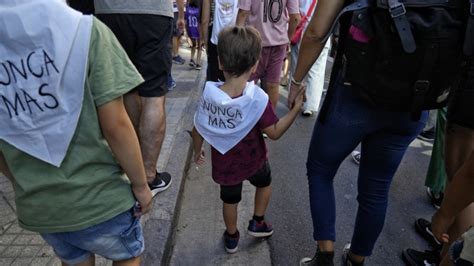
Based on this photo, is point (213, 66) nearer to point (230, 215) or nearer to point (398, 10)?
point (230, 215)

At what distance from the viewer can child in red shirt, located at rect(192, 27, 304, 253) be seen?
6.79ft

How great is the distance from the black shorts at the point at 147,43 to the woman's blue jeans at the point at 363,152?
1.30 metres

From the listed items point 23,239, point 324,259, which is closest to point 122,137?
point 324,259

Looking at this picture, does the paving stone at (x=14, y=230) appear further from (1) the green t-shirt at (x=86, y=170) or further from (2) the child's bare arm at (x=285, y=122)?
(2) the child's bare arm at (x=285, y=122)

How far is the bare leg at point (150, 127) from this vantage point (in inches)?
110

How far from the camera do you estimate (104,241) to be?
4.90ft

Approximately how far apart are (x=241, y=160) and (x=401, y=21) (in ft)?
3.72

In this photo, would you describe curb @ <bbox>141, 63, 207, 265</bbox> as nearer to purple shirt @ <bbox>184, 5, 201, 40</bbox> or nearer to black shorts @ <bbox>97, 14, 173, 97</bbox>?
black shorts @ <bbox>97, 14, 173, 97</bbox>

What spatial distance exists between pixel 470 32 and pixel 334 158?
31.6 inches

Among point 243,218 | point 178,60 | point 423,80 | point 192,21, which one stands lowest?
point 178,60

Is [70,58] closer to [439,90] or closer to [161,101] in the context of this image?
[439,90]

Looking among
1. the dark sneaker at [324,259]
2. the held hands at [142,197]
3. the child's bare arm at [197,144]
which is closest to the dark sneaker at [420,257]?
the dark sneaker at [324,259]

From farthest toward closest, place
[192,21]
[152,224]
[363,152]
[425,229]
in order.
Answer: [192,21]
[425,229]
[152,224]
[363,152]

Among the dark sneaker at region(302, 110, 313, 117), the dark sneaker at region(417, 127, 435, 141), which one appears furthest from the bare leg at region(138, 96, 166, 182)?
the dark sneaker at region(417, 127, 435, 141)
